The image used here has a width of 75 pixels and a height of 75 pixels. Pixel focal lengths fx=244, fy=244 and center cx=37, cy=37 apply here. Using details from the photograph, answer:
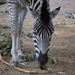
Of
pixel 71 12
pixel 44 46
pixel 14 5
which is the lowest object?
pixel 71 12

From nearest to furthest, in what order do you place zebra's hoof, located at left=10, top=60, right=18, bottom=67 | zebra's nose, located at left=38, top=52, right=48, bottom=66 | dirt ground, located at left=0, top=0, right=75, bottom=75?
zebra's nose, located at left=38, top=52, right=48, bottom=66 < dirt ground, located at left=0, top=0, right=75, bottom=75 < zebra's hoof, located at left=10, top=60, right=18, bottom=67

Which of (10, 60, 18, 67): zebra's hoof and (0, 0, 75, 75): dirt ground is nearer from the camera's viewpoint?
(0, 0, 75, 75): dirt ground

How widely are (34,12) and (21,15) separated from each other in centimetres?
158

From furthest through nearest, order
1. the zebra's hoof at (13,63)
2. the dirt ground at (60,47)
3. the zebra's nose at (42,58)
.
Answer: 1. the zebra's hoof at (13,63)
2. the dirt ground at (60,47)
3. the zebra's nose at (42,58)

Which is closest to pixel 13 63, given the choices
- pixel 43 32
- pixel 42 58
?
pixel 42 58

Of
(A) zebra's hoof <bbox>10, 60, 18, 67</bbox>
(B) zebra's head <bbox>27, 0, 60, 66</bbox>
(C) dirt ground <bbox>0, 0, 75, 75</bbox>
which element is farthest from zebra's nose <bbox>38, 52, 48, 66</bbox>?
(A) zebra's hoof <bbox>10, 60, 18, 67</bbox>

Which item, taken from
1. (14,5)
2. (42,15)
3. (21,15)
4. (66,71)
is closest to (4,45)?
(21,15)

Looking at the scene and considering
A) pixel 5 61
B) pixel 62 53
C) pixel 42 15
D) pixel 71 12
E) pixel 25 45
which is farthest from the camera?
pixel 71 12

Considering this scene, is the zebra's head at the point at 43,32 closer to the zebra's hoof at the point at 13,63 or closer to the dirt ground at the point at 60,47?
the dirt ground at the point at 60,47

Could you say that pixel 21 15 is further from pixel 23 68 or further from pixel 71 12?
pixel 71 12

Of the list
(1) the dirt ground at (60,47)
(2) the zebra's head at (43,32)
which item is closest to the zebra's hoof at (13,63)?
(1) the dirt ground at (60,47)

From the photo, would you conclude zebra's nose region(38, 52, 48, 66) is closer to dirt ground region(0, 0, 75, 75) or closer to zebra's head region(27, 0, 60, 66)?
zebra's head region(27, 0, 60, 66)

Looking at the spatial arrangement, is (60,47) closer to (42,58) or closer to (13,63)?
(13,63)

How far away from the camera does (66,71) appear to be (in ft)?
17.5
